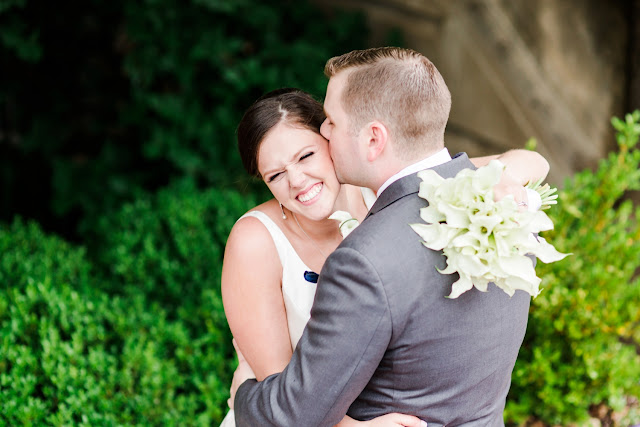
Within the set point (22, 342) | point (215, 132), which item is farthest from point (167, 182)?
point (22, 342)

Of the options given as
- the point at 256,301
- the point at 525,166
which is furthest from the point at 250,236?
the point at 525,166

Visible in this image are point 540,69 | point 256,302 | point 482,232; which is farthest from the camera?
point 540,69

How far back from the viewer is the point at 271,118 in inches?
79.0

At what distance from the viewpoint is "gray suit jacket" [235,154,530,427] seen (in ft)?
4.66

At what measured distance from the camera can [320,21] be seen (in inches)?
216

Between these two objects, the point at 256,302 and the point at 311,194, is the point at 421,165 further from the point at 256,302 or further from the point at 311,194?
the point at 256,302

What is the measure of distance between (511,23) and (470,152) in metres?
1.15

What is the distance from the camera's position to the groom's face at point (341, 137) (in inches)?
66.1

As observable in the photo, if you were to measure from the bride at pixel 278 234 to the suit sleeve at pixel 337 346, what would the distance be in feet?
1.24

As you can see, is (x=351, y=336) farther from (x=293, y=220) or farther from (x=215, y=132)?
(x=215, y=132)

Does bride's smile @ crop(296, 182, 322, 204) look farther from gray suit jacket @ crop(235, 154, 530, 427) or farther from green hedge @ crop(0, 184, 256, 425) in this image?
green hedge @ crop(0, 184, 256, 425)

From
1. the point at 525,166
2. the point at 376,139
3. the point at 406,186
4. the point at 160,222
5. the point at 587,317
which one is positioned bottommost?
the point at 587,317

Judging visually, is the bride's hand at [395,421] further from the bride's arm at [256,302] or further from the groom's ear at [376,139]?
the groom's ear at [376,139]

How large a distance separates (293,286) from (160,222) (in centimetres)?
224
